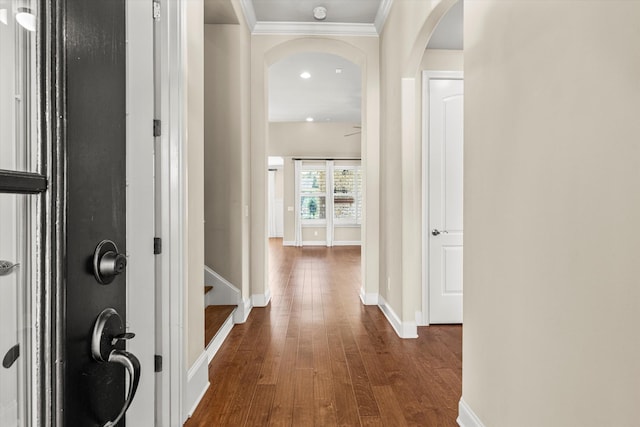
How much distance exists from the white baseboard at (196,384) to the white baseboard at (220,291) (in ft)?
4.10

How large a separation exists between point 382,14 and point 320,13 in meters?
0.62

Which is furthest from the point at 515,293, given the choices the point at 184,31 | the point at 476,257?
the point at 184,31

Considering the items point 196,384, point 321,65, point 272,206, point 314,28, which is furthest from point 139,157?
point 272,206

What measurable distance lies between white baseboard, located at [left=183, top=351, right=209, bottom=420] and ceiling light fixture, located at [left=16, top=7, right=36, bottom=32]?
6.08ft

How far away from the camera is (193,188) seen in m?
2.10

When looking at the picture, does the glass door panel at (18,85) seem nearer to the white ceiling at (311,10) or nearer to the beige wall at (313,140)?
the white ceiling at (311,10)

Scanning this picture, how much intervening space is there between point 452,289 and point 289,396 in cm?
202

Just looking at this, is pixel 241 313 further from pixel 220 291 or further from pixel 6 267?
pixel 6 267

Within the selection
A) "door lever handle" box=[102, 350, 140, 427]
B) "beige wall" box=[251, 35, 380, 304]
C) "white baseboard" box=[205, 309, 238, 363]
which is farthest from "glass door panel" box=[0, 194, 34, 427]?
"beige wall" box=[251, 35, 380, 304]

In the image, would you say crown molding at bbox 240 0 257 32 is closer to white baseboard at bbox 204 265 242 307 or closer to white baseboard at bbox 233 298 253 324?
white baseboard at bbox 204 265 242 307

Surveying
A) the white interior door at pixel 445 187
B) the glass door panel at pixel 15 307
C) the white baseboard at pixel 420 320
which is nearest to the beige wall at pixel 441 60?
the white interior door at pixel 445 187

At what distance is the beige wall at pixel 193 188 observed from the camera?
196cm

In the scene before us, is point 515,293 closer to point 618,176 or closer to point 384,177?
point 618,176

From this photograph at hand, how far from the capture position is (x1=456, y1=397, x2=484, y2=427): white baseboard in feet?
5.62
